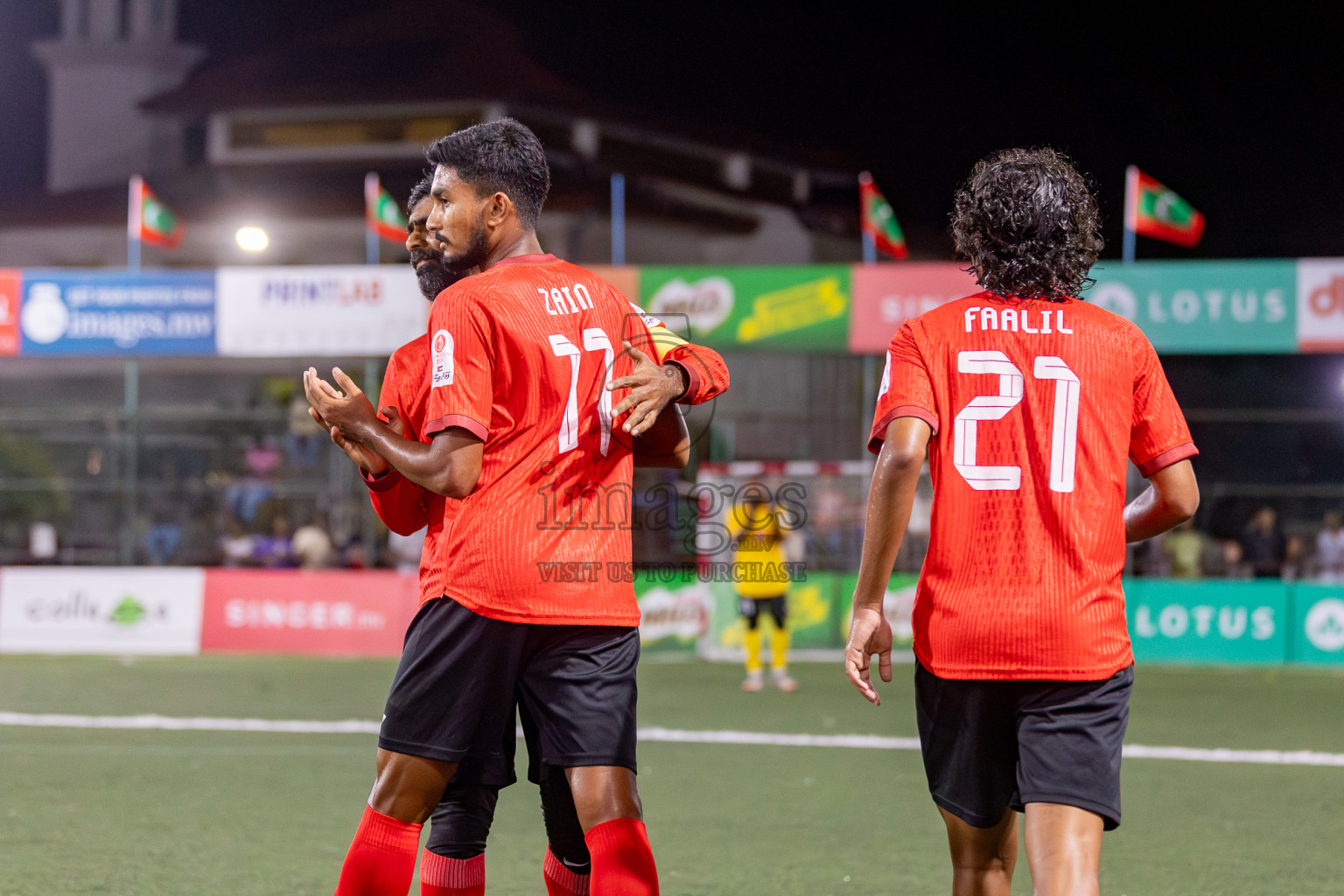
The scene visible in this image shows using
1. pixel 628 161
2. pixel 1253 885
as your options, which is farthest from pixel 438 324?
pixel 628 161

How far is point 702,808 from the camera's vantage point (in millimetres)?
6184

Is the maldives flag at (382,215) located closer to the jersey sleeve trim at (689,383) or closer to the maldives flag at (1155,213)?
the maldives flag at (1155,213)

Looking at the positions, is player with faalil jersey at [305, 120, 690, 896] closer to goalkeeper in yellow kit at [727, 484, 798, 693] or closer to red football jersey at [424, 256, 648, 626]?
red football jersey at [424, 256, 648, 626]

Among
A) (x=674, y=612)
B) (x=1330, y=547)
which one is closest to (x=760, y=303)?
(x=674, y=612)

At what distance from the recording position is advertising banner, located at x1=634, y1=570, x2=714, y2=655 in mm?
14617

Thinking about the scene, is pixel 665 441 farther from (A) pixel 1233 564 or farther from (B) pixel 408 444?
(A) pixel 1233 564

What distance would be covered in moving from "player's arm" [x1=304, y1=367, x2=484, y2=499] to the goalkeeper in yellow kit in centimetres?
878

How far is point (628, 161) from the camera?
32.9 meters

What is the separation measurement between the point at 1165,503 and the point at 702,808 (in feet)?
12.5

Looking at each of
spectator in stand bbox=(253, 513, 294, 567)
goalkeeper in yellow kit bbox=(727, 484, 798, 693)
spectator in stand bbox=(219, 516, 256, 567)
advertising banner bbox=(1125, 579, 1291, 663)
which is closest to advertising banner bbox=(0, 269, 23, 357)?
spectator in stand bbox=(219, 516, 256, 567)

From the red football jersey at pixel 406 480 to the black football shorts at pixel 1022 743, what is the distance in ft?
3.86

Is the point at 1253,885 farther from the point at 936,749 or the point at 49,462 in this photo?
the point at 49,462

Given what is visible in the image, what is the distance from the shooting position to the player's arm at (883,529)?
8.85 feet

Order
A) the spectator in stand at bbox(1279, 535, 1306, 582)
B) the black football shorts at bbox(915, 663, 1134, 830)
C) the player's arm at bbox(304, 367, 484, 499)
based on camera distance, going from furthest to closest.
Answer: the spectator in stand at bbox(1279, 535, 1306, 582) → the player's arm at bbox(304, 367, 484, 499) → the black football shorts at bbox(915, 663, 1134, 830)
